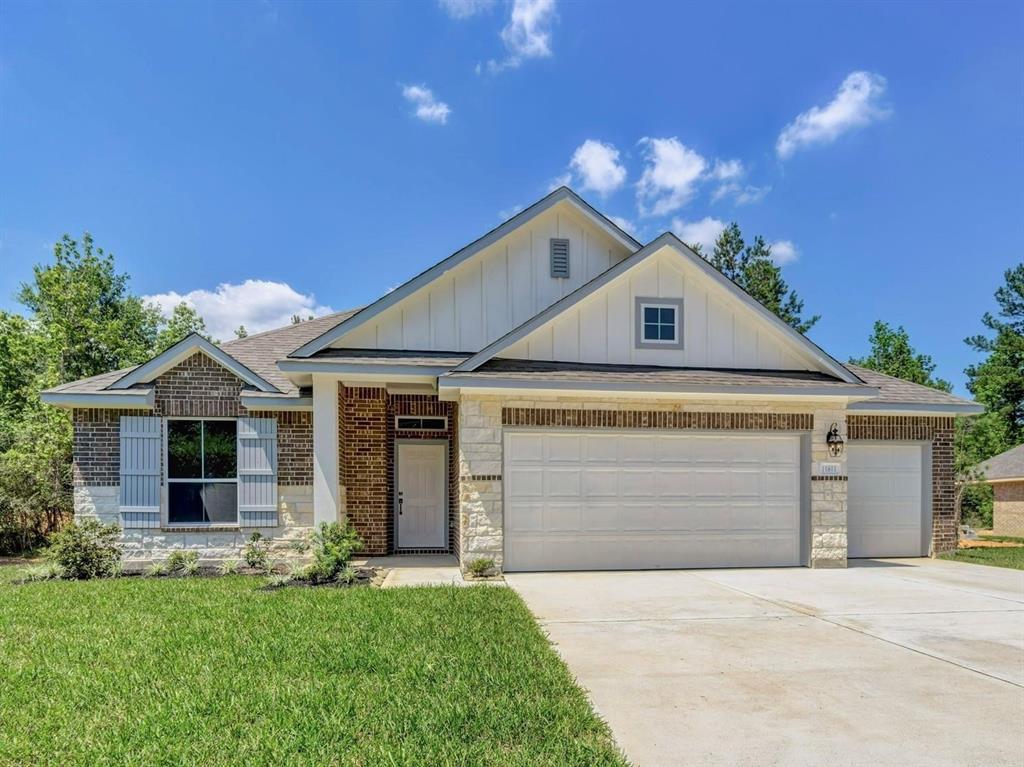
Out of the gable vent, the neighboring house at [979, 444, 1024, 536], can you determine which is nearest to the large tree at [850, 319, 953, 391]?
the neighboring house at [979, 444, 1024, 536]

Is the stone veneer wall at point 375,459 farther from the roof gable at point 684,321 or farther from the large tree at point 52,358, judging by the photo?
the large tree at point 52,358

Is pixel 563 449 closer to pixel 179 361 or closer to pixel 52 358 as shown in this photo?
pixel 179 361

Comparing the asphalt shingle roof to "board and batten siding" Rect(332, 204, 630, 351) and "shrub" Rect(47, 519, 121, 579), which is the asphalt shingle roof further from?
"shrub" Rect(47, 519, 121, 579)

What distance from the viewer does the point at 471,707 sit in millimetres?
3973

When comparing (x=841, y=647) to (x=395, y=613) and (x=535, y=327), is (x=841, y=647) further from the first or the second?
(x=535, y=327)

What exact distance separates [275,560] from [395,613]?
4851 millimetres

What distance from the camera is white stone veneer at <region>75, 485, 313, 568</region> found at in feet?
34.3

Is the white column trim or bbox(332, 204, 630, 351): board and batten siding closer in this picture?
the white column trim

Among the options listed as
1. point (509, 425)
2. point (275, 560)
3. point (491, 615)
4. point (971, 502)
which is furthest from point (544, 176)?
point (971, 502)

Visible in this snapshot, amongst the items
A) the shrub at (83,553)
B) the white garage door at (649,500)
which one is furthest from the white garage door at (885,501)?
the shrub at (83,553)

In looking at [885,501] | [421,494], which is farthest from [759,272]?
[421,494]

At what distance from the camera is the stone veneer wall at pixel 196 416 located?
10.5m

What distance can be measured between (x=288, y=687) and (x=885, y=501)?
11.3m

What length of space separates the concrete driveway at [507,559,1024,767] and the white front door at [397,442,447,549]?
3199 mm
